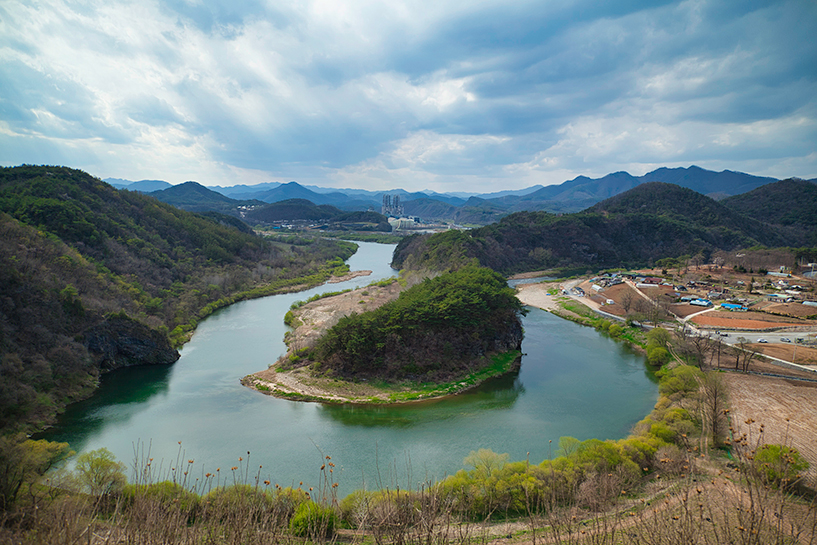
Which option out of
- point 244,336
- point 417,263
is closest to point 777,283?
point 417,263

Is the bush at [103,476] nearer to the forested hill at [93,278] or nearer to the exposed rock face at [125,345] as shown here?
the forested hill at [93,278]

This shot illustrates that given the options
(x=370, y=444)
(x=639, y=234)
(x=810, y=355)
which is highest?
(x=639, y=234)

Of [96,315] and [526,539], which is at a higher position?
[96,315]

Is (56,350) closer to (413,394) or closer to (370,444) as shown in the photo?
(370,444)

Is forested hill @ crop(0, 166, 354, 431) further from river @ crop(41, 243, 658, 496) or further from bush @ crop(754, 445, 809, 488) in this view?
bush @ crop(754, 445, 809, 488)

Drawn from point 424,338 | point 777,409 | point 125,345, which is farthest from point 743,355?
point 125,345

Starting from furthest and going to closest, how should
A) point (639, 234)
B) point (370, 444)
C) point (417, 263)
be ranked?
point (639, 234) → point (417, 263) → point (370, 444)

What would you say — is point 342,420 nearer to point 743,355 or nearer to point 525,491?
point 525,491
